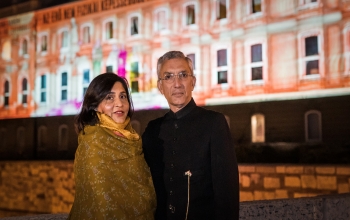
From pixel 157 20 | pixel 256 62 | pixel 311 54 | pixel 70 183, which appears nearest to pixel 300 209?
pixel 311 54

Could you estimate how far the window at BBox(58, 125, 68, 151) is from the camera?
18109mm

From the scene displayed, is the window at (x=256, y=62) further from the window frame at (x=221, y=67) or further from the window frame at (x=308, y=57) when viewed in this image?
the window frame at (x=308, y=57)

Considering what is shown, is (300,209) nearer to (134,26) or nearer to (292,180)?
(292,180)

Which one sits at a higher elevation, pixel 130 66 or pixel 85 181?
pixel 130 66

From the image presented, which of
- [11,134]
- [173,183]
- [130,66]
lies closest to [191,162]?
[173,183]

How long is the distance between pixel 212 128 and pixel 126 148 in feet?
1.42

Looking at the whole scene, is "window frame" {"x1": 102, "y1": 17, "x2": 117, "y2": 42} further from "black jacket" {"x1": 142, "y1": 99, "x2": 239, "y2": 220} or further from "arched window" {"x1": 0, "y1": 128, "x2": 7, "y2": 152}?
"black jacket" {"x1": 142, "y1": 99, "x2": 239, "y2": 220}

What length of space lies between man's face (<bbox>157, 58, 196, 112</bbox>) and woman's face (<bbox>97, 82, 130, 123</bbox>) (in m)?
0.23

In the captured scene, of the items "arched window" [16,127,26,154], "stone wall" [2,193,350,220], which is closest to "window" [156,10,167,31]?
"arched window" [16,127,26,154]

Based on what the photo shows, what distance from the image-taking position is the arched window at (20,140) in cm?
1938

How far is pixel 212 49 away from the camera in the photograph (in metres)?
14.4

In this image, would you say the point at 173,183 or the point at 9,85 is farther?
the point at 9,85

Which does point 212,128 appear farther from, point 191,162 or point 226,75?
point 226,75

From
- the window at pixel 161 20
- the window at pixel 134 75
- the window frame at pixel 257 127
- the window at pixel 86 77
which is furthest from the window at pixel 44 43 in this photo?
the window frame at pixel 257 127
